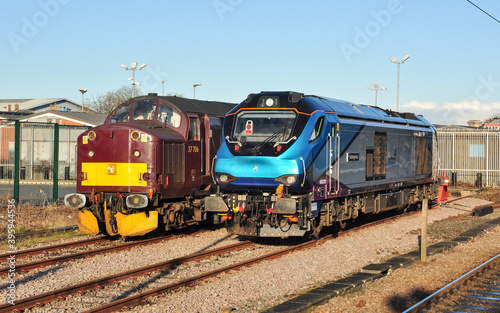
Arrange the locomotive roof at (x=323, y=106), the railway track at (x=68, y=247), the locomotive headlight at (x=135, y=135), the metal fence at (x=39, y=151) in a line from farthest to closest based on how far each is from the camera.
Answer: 1. the metal fence at (x=39, y=151)
2. the locomotive headlight at (x=135, y=135)
3. the locomotive roof at (x=323, y=106)
4. the railway track at (x=68, y=247)

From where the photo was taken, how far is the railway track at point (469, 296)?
29.1 ft

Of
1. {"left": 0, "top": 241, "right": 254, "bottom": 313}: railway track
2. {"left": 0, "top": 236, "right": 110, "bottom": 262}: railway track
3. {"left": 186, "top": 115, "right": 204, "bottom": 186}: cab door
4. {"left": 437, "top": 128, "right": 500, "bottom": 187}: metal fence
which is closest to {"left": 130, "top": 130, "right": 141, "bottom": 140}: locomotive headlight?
{"left": 186, "top": 115, "right": 204, "bottom": 186}: cab door

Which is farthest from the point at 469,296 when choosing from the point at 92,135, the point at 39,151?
the point at 39,151

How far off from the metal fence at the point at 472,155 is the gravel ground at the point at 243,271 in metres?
22.5

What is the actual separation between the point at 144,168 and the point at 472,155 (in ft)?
97.3

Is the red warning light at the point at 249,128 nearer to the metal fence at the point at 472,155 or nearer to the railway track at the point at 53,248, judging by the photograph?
the railway track at the point at 53,248

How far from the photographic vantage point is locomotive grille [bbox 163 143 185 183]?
14.5 meters

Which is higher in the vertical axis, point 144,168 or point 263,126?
point 263,126

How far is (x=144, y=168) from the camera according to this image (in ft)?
46.2

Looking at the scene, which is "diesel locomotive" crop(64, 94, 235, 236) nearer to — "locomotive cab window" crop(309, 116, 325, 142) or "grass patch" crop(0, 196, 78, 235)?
"grass patch" crop(0, 196, 78, 235)

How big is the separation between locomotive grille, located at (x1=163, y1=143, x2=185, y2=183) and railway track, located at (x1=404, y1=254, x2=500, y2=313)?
7233 mm

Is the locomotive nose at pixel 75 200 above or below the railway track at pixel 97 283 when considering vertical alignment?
above

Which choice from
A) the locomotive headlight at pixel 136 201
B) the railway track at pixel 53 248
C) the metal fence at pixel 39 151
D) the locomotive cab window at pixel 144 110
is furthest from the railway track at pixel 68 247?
the metal fence at pixel 39 151

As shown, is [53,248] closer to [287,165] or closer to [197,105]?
[197,105]
